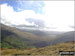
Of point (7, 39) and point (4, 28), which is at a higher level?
point (4, 28)

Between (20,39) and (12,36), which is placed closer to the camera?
(20,39)

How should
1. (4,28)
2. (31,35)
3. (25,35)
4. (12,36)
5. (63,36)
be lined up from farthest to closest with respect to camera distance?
(4,28) → (12,36) → (25,35) → (31,35) → (63,36)

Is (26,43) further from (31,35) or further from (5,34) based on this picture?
(5,34)

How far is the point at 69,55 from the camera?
1980 cm

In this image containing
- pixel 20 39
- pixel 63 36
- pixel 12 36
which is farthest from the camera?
pixel 12 36

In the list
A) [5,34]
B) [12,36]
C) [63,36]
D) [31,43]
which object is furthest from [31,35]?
[5,34]

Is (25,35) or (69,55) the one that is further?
(25,35)

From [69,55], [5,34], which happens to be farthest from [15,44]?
[69,55]

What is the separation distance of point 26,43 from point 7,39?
2889 centimetres

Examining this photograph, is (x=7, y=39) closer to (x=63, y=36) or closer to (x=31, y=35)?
(x=31, y=35)

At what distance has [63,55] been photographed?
19.6m

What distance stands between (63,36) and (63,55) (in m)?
52.0

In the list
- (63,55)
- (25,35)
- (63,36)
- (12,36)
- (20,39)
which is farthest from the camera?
(12,36)

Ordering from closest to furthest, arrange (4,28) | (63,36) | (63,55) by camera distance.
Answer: (63,55), (63,36), (4,28)
